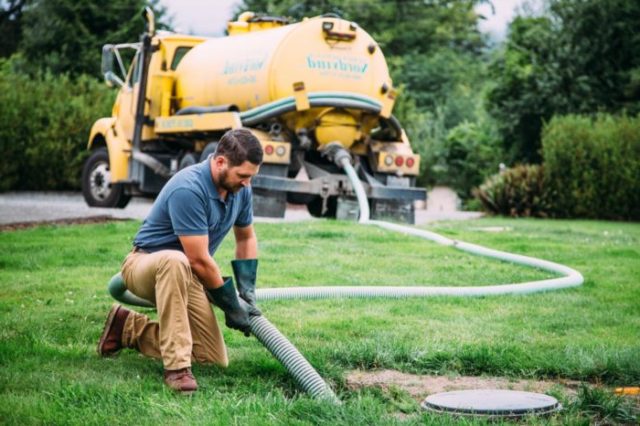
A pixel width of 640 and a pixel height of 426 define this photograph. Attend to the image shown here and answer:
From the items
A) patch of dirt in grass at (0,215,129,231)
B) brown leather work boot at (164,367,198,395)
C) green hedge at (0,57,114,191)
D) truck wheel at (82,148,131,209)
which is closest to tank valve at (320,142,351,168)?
patch of dirt in grass at (0,215,129,231)

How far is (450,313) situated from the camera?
7.93 metres

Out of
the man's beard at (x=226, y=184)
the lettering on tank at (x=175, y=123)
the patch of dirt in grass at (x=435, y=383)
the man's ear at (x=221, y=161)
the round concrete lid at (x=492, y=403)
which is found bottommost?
the patch of dirt in grass at (x=435, y=383)

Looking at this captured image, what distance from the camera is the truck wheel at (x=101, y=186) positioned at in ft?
62.4

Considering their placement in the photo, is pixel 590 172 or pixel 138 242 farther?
pixel 590 172

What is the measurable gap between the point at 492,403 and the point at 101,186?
15299 millimetres

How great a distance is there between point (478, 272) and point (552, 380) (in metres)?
4.39

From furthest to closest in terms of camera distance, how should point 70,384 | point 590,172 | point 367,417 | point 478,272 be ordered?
point 590,172 < point 478,272 < point 70,384 < point 367,417

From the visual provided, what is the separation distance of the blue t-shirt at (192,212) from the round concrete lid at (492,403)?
5.13 feet

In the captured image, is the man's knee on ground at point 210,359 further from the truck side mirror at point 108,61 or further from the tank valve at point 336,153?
the truck side mirror at point 108,61

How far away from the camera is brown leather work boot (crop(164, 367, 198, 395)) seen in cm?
524

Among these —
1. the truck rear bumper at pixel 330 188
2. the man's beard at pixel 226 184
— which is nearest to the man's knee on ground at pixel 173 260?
the man's beard at pixel 226 184

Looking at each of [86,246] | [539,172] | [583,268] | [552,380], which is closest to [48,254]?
[86,246]

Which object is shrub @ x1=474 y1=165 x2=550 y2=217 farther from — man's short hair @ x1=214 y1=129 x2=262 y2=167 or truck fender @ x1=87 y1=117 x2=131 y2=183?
man's short hair @ x1=214 y1=129 x2=262 y2=167

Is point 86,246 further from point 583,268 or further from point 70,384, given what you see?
point 70,384
